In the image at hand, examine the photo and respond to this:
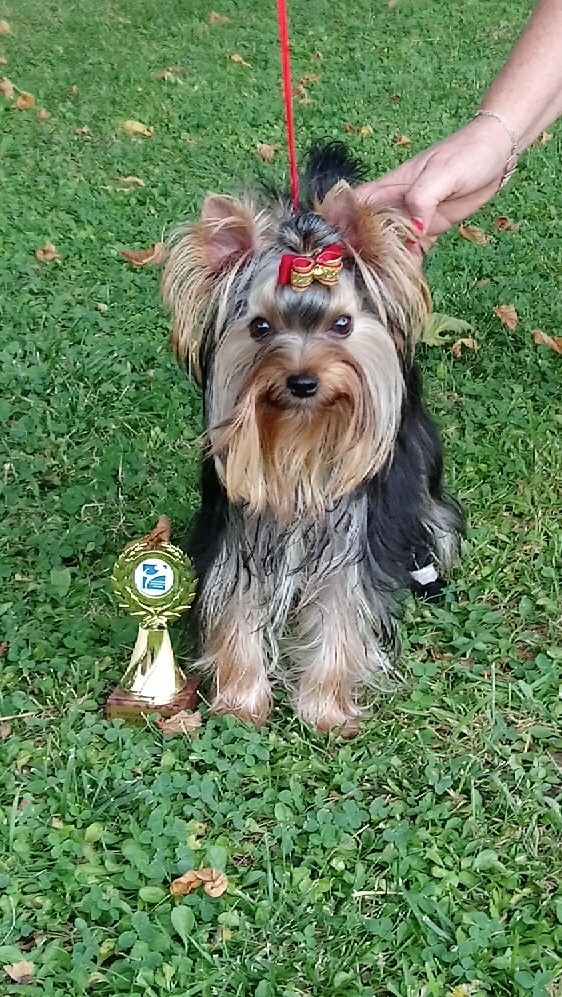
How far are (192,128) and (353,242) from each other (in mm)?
5704

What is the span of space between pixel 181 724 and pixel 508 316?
9.78ft

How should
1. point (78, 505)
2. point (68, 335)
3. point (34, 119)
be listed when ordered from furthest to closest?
point (34, 119) → point (68, 335) → point (78, 505)

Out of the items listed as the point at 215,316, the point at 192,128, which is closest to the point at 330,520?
the point at 215,316

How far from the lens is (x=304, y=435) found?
2570 millimetres

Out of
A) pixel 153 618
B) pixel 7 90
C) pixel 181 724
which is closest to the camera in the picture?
pixel 153 618

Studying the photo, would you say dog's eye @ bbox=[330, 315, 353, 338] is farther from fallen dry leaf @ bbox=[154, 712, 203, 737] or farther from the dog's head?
fallen dry leaf @ bbox=[154, 712, 203, 737]

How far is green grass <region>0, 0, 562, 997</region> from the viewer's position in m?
2.40

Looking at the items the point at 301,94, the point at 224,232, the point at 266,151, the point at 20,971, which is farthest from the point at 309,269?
the point at 301,94

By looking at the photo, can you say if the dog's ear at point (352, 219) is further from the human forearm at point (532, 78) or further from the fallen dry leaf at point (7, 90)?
the fallen dry leaf at point (7, 90)

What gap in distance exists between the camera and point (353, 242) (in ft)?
8.27

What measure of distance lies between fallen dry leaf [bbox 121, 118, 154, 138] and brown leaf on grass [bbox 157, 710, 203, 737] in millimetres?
5590

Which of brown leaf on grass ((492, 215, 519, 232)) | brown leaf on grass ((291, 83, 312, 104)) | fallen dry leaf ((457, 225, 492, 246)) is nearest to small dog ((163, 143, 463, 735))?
fallen dry leaf ((457, 225, 492, 246))

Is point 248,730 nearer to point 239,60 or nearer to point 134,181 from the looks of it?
point 134,181

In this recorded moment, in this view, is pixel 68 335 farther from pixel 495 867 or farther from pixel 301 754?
pixel 495 867
